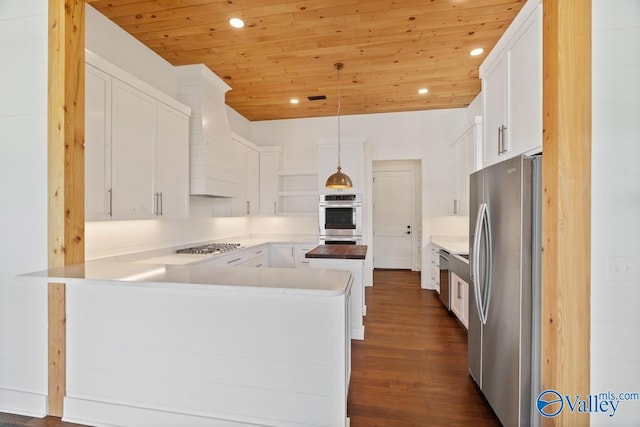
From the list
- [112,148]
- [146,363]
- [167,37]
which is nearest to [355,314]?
[146,363]

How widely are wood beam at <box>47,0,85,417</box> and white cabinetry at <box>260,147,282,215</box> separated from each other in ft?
10.9

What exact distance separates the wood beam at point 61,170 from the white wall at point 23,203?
77mm

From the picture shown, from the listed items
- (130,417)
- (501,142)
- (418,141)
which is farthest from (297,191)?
(130,417)

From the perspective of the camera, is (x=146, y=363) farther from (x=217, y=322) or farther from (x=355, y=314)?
(x=355, y=314)

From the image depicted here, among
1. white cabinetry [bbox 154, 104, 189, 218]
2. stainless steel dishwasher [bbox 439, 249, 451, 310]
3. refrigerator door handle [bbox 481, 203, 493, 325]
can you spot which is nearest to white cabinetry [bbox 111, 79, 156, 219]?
white cabinetry [bbox 154, 104, 189, 218]

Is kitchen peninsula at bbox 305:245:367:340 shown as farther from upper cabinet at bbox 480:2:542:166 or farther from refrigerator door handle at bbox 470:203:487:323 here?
upper cabinet at bbox 480:2:542:166

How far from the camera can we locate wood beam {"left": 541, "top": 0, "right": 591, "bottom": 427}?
136 cm

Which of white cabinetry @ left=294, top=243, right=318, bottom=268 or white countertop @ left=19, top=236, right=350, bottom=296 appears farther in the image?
white cabinetry @ left=294, top=243, right=318, bottom=268

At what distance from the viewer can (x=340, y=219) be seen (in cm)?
478

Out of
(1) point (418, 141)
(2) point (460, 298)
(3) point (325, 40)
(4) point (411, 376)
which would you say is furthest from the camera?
(1) point (418, 141)

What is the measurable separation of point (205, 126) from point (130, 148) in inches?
44.2

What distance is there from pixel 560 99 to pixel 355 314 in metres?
2.46

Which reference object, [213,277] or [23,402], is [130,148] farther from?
[23,402]

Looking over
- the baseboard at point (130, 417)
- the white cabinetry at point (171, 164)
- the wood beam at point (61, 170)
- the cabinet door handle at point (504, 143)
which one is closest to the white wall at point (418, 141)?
the white cabinetry at point (171, 164)
